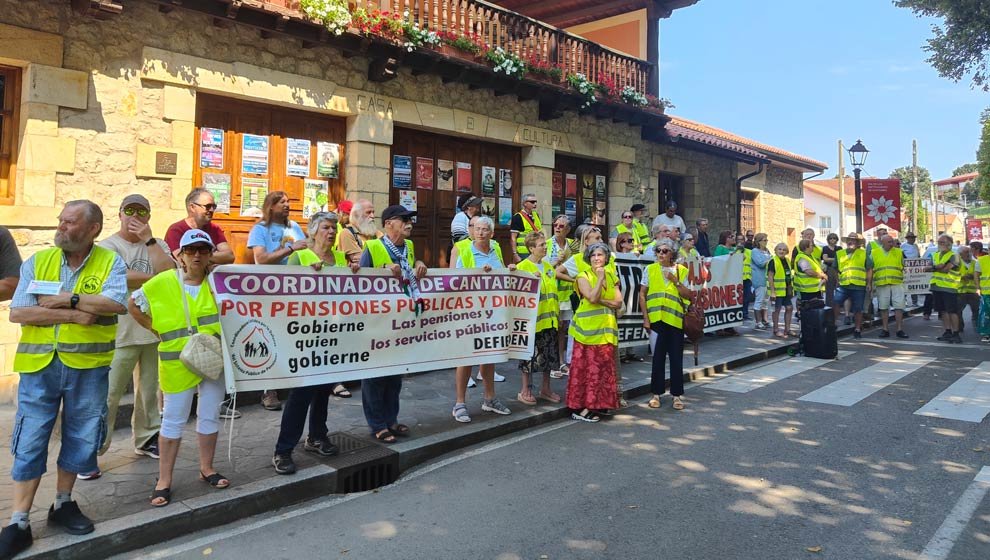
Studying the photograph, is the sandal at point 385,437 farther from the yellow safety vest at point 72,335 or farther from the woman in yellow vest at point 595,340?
the yellow safety vest at point 72,335

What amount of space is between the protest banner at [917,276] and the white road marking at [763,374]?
6533 mm

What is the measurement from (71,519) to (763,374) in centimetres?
807

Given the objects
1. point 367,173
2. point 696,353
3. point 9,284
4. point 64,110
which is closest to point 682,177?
point 696,353

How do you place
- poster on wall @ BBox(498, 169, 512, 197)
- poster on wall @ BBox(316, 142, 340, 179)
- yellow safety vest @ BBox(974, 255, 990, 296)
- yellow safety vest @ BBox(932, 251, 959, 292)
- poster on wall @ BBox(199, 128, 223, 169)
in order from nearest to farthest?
poster on wall @ BBox(199, 128, 223, 169)
poster on wall @ BBox(316, 142, 340, 179)
poster on wall @ BBox(498, 169, 512, 197)
yellow safety vest @ BBox(974, 255, 990, 296)
yellow safety vest @ BBox(932, 251, 959, 292)

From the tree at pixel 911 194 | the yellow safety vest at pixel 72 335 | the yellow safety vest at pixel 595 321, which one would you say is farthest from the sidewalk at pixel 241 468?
the tree at pixel 911 194

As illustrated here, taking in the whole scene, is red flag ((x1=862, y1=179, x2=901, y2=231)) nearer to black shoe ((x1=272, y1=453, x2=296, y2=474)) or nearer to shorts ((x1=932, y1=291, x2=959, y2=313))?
shorts ((x1=932, y1=291, x2=959, y2=313))

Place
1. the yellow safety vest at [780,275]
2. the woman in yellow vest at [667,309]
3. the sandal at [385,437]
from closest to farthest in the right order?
the sandal at [385,437] → the woman in yellow vest at [667,309] → the yellow safety vest at [780,275]

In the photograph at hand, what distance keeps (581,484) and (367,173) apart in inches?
244

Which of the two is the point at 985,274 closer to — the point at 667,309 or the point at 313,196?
the point at 667,309

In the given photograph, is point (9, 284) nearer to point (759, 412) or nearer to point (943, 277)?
point (759, 412)

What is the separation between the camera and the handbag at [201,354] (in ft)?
13.1

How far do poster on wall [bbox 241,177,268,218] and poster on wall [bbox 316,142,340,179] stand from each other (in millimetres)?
881

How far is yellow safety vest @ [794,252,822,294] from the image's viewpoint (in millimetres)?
10695

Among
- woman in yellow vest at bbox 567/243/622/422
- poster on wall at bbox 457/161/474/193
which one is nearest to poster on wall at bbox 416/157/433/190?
poster on wall at bbox 457/161/474/193
